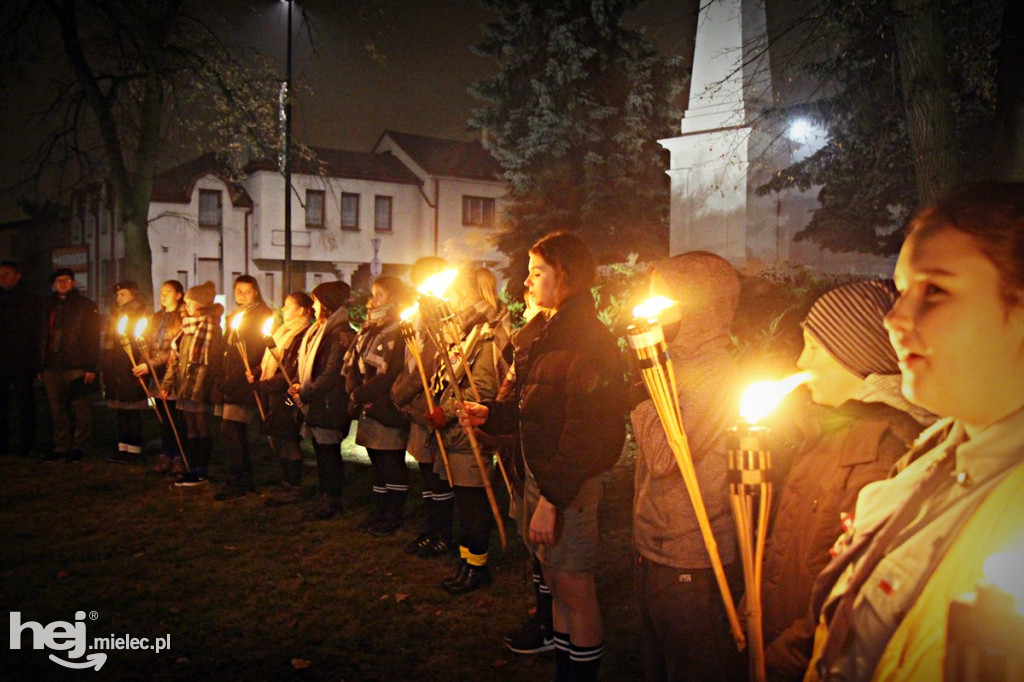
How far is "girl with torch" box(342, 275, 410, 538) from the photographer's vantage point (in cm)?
666

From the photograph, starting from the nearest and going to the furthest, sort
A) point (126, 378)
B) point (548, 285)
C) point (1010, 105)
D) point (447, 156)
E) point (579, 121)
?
point (548, 285) < point (1010, 105) < point (126, 378) < point (579, 121) < point (447, 156)

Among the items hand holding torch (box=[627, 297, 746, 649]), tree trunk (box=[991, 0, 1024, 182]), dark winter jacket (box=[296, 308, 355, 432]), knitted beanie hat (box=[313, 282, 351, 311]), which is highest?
tree trunk (box=[991, 0, 1024, 182])

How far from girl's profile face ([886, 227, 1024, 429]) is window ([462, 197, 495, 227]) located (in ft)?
144

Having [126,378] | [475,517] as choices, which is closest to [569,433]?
[475,517]

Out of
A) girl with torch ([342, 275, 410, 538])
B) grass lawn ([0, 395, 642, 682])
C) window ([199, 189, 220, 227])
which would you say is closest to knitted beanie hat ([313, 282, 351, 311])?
girl with torch ([342, 275, 410, 538])

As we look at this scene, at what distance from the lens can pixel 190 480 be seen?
870cm

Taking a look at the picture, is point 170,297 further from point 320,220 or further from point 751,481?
point 320,220

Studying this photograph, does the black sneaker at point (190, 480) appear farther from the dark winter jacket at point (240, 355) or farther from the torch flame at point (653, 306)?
the torch flame at point (653, 306)

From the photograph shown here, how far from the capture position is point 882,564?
4.71 feet

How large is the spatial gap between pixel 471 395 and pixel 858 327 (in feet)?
11.4

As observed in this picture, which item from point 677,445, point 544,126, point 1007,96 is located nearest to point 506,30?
point 544,126

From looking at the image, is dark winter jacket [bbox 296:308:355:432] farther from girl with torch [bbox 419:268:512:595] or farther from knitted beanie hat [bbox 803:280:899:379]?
knitted beanie hat [bbox 803:280:899:379]

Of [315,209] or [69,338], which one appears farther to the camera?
[315,209]

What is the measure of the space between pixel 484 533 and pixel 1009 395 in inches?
180
